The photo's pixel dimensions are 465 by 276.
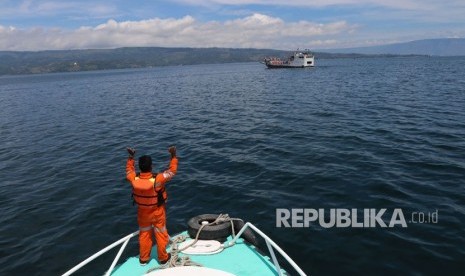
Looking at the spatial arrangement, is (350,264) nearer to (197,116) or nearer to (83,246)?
(83,246)

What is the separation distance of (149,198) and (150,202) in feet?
0.38

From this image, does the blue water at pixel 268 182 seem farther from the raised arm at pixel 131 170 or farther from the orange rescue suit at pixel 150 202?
the raised arm at pixel 131 170

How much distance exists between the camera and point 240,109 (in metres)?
42.3

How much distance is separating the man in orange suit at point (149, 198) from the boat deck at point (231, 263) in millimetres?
298

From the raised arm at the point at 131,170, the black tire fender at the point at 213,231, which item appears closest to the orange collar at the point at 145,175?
the raised arm at the point at 131,170

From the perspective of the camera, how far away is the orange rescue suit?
8250 mm

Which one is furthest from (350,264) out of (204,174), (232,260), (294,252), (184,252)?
(204,174)

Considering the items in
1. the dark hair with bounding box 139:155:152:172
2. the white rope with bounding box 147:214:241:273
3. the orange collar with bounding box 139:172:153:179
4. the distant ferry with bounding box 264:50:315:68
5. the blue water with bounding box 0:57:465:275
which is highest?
the distant ferry with bounding box 264:50:315:68

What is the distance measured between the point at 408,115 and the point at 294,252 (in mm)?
25982

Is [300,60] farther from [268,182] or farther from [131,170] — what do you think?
[131,170]

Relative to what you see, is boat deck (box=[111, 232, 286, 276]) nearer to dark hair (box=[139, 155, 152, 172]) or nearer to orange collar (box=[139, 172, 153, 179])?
orange collar (box=[139, 172, 153, 179])

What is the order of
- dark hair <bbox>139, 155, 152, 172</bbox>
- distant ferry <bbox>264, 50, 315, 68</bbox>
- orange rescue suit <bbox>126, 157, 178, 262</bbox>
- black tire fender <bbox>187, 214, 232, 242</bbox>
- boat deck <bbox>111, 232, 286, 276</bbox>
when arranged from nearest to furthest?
dark hair <bbox>139, 155, 152, 172</bbox>
orange rescue suit <bbox>126, 157, 178, 262</bbox>
boat deck <bbox>111, 232, 286, 276</bbox>
black tire fender <bbox>187, 214, 232, 242</bbox>
distant ferry <bbox>264, 50, 315, 68</bbox>

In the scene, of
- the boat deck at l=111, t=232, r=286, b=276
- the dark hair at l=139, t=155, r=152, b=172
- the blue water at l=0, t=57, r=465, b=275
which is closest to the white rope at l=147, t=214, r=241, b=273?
the boat deck at l=111, t=232, r=286, b=276

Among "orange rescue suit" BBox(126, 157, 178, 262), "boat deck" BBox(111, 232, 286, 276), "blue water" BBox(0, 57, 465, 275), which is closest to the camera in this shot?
"orange rescue suit" BBox(126, 157, 178, 262)
